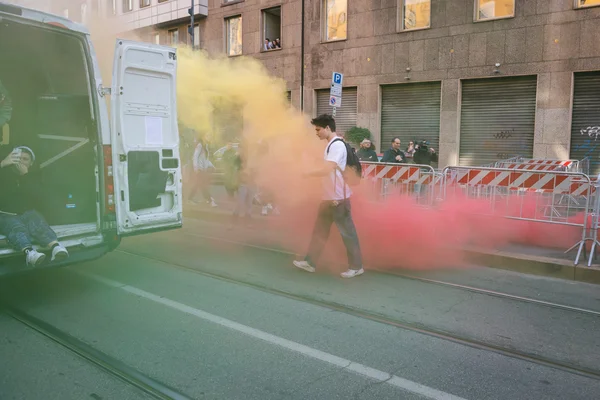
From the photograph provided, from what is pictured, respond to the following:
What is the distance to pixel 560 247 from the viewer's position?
7.77m

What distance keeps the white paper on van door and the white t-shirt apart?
1899mm

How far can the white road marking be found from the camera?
3364 mm

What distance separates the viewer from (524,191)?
8328mm

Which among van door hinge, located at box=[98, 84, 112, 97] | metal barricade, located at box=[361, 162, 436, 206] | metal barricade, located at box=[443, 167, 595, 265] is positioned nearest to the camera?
van door hinge, located at box=[98, 84, 112, 97]

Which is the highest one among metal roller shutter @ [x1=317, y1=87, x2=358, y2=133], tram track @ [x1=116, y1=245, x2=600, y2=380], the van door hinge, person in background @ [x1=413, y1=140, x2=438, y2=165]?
metal roller shutter @ [x1=317, y1=87, x2=358, y2=133]

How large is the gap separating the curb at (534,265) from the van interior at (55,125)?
16.7 ft

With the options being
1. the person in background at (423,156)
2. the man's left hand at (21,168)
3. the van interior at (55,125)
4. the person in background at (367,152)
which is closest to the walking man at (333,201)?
the van interior at (55,125)

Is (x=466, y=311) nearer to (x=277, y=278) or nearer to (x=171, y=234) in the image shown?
(x=277, y=278)

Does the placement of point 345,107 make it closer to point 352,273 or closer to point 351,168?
point 351,168

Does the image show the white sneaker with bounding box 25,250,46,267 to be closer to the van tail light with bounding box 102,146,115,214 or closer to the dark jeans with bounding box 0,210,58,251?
the dark jeans with bounding box 0,210,58,251

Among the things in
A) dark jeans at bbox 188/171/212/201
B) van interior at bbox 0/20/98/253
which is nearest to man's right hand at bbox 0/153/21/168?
van interior at bbox 0/20/98/253

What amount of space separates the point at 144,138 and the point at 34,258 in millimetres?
1649

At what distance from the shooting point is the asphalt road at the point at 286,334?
11.1ft

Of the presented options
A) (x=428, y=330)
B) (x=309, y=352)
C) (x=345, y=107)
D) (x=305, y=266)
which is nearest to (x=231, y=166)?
(x=305, y=266)
